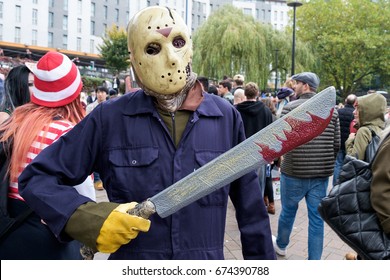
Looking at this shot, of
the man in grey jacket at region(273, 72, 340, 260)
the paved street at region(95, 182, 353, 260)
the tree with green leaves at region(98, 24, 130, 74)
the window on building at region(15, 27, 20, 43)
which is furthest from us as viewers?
the window on building at region(15, 27, 20, 43)

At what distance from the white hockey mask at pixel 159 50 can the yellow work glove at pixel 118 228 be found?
542 mm

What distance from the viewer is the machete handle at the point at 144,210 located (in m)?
1.42

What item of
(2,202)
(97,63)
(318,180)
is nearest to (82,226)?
(2,202)

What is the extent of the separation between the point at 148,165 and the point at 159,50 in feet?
1.59

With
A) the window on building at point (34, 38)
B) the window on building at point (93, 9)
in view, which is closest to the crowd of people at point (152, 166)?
the window on building at point (34, 38)

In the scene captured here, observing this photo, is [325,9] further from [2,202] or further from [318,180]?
[2,202]

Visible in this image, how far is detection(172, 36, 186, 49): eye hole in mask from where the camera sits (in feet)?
5.58

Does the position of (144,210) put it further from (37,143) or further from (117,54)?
(117,54)

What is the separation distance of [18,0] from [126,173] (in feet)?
154

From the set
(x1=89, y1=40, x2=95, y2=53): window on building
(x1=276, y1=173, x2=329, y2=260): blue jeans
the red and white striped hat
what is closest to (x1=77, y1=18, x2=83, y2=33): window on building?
(x1=89, y1=40, x2=95, y2=53): window on building

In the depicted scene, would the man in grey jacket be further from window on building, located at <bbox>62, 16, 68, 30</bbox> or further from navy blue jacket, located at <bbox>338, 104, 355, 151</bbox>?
window on building, located at <bbox>62, 16, 68, 30</bbox>

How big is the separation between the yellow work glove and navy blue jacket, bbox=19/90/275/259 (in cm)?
20

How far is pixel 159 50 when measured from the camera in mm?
1672

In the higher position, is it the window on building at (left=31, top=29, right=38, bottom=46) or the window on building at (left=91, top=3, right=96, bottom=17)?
the window on building at (left=91, top=3, right=96, bottom=17)
